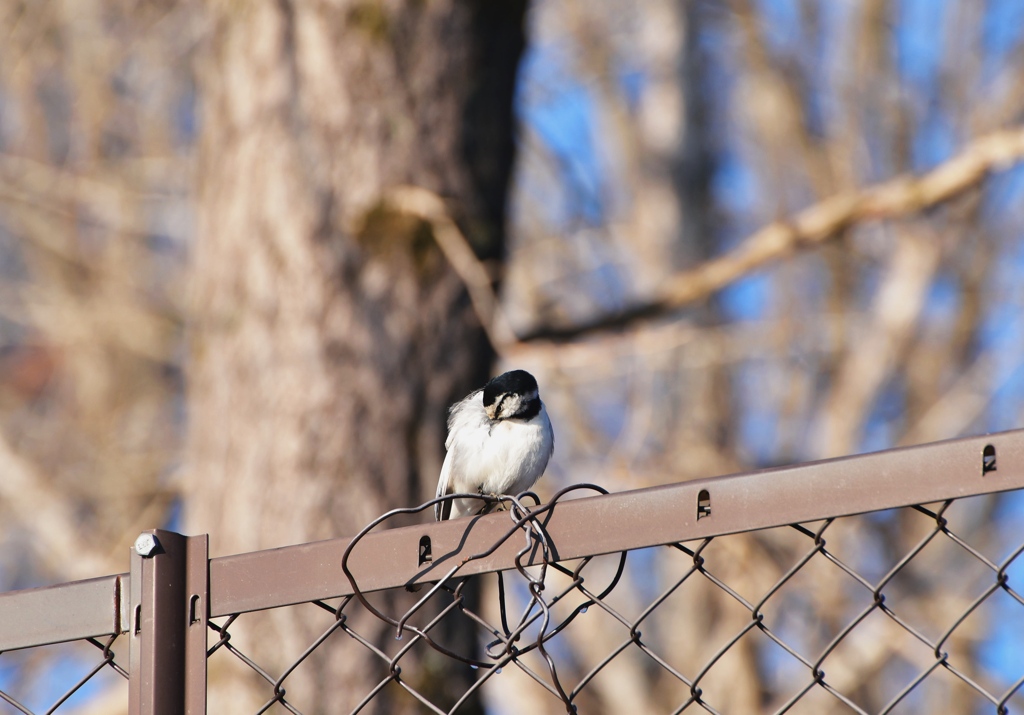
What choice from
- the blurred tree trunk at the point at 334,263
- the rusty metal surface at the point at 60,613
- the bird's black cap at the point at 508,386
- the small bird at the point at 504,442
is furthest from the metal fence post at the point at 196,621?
the blurred tree trunk at the point at 334,263

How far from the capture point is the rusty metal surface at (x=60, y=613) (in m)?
1.74

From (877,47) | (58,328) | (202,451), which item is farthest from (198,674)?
(877,47)

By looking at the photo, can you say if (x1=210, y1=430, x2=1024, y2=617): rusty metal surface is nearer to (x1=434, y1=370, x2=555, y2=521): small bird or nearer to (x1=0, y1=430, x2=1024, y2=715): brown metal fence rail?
(x1=0, y1=430, x2=1024, y2=715): brown metal fence rail

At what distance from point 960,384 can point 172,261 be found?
6084mm

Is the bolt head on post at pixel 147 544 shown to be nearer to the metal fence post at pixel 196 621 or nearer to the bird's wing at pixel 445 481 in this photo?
the metal fence post at pixel 196 621

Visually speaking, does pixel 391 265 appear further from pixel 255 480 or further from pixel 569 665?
pixel 569 665

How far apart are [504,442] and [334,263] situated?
93 centimetres

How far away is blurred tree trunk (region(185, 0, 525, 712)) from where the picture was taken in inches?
143

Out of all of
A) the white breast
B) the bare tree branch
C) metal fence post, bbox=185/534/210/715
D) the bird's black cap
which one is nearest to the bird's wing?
the white breast

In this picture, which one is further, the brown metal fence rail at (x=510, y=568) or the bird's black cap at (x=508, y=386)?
the bird's black cap at (x=508, y=386)

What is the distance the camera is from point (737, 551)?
529 cm

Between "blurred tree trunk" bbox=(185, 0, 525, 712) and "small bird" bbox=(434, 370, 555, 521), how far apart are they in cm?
43

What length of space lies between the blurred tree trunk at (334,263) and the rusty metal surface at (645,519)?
1870 millimetres

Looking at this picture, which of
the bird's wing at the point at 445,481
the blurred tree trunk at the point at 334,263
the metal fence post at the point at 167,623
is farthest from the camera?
the blurred tree trunk at the point at 334,263
